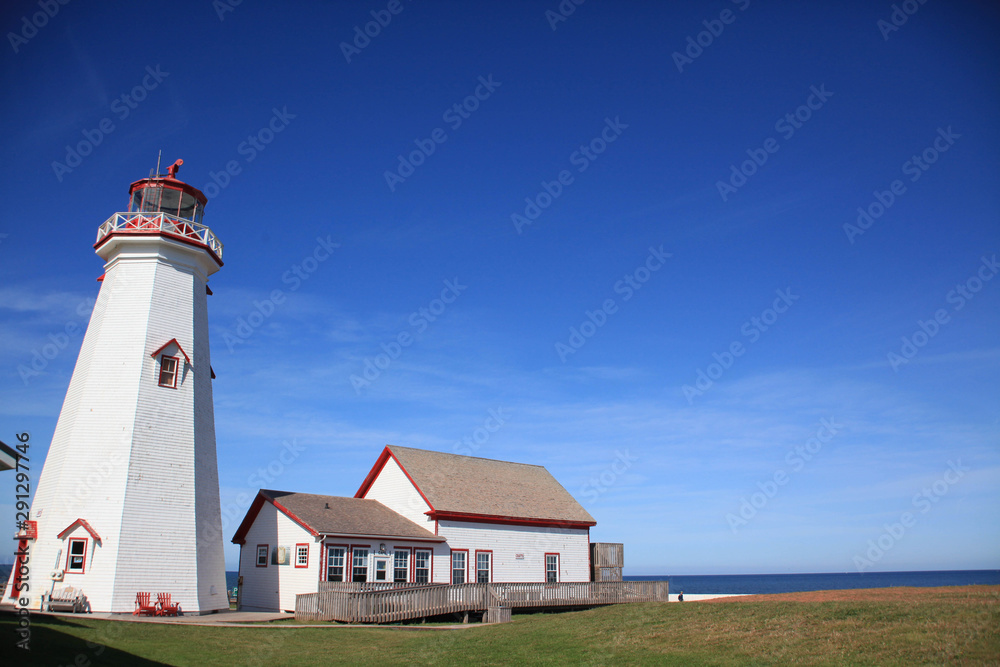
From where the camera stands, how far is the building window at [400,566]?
26062mm

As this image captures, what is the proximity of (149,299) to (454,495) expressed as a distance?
14244 mm

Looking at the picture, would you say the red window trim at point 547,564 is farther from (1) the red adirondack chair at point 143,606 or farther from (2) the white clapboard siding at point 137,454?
(1) the red adirondack chair at point 143,606

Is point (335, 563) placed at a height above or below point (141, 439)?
below

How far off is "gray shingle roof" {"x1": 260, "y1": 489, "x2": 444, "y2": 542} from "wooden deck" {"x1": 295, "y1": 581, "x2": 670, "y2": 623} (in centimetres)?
204

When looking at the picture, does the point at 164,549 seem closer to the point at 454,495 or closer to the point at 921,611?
the point at 454,495

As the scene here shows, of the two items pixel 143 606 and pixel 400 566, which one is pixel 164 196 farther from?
pixel 400 566

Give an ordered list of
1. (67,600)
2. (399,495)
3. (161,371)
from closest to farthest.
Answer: (67,600), (161,371), (399,495)

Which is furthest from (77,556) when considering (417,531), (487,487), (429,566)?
(487,487)

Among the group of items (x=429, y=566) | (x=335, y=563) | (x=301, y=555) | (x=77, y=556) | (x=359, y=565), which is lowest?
(x=429, y=566)

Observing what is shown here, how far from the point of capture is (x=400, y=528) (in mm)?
26938

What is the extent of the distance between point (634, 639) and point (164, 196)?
20612mm

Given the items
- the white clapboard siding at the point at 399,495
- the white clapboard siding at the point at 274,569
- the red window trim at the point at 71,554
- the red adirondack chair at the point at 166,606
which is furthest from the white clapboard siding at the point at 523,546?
the red window trim at the point at 71,554

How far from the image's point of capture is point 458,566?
28.3 m

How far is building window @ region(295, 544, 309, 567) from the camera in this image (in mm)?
24547
